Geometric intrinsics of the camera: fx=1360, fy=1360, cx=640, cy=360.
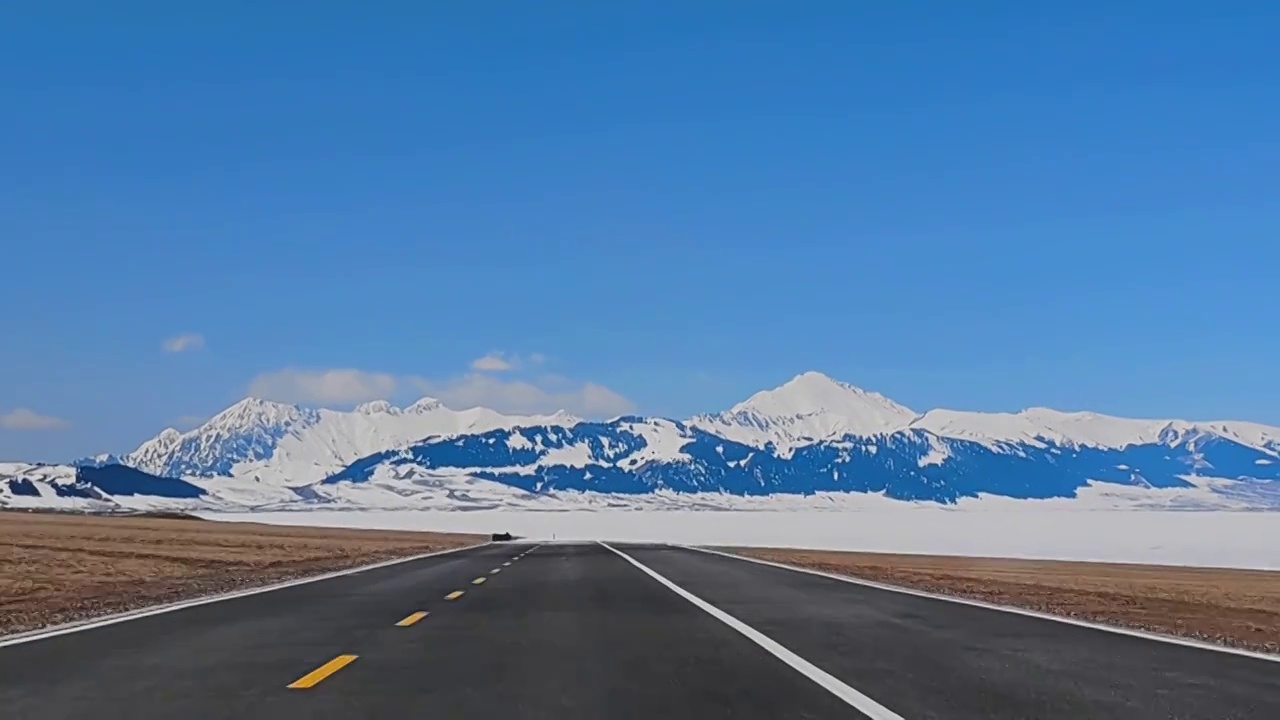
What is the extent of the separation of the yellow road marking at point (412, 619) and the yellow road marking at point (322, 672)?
4.33 metres

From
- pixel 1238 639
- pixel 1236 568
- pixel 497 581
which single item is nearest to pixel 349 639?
pixel 1238 639

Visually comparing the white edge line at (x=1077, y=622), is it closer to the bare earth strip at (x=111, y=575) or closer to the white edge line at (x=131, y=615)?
the white edge line at (x=131, y=615)

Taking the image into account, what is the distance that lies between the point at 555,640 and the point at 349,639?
247 centimetres

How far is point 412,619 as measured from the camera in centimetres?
1953

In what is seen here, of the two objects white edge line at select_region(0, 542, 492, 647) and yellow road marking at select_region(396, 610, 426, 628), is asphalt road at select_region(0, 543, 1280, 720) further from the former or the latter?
white edge line at select_region(0, 542, 492, 647)

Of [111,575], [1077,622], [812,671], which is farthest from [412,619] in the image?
[111,575]

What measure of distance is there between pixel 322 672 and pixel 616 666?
9.23 ft

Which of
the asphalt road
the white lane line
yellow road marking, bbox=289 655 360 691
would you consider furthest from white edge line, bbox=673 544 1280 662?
yellow road marking, bbox=289 655 360 691

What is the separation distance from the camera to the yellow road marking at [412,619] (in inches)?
731

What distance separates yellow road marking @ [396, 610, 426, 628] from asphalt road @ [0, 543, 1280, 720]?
115 millimetres

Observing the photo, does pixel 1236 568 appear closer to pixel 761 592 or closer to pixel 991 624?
pixel 761 592

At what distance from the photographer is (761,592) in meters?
27.1

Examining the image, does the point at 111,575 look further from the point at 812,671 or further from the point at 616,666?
the point at 812,671

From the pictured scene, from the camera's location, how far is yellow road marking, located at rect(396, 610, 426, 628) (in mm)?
18578
